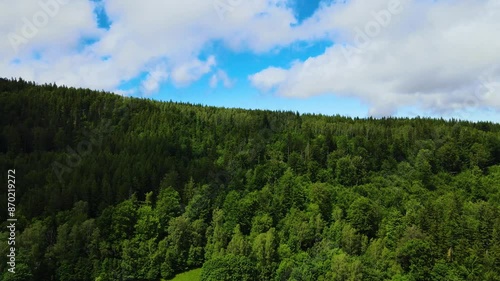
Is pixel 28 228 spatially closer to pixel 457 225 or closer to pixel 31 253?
pixel 31 253

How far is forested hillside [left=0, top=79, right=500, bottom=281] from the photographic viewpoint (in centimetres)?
9477

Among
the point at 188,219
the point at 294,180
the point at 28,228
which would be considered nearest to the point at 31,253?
the point at 28,228

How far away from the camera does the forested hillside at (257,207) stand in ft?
311

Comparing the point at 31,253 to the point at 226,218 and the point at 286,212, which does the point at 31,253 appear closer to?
the point at 226,218

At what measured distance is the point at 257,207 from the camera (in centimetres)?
12925

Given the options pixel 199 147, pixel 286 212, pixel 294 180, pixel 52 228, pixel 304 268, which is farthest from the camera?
pixel 199 147

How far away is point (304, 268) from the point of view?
92.0 metres

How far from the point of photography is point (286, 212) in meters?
131

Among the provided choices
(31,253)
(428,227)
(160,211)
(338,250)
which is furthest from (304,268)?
(31,253)

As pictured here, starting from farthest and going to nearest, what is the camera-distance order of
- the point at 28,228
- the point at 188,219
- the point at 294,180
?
the point at 294,180 → the point at 188,219 → the point at 28,228

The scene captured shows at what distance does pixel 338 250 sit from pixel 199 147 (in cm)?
11560

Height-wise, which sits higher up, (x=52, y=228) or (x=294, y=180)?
(x=294, y=180)

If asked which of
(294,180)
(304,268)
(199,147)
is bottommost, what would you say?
(304,268)

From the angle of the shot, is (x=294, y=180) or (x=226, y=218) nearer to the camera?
(x=226, y=218)
